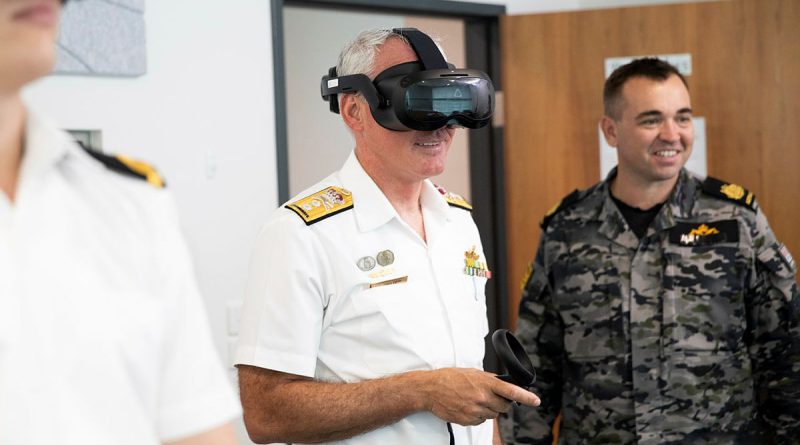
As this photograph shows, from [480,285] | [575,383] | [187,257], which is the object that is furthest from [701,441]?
→ [187,257]

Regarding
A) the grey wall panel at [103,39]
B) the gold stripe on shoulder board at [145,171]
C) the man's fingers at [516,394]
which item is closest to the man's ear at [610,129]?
the man's fingers at [516,394]

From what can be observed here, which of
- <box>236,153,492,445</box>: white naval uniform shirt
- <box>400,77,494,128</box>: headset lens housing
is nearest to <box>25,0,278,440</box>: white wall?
<box>236,153,492,445</box>: white naval uniform shirt

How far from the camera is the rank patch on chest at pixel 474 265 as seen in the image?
1.82 m

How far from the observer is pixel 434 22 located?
4023 mm

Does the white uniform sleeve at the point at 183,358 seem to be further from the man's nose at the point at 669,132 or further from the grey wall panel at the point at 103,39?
the grey wall panel at the point at 103,39

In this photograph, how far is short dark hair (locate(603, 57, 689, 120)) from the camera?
248cm

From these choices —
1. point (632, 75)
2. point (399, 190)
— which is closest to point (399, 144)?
point (399, 190)

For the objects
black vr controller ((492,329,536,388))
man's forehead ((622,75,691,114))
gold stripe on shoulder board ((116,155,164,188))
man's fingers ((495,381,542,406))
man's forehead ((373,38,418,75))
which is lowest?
man's fingers ((495,381,542,406))

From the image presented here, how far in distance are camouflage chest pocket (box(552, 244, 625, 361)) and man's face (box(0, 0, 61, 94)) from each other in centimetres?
187

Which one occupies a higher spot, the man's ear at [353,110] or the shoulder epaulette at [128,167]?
the man's ear at [353,110]

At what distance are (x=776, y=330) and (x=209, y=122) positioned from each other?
5.91 ft

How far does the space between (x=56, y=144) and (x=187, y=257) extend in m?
0.13

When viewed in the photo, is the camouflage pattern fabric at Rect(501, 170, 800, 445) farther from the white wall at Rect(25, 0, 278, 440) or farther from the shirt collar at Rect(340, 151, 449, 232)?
the white wall at Rect(25, 0, 278, 440)

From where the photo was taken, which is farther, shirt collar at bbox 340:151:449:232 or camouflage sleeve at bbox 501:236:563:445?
camouflage sleeve at bbox 501:236:563:445
